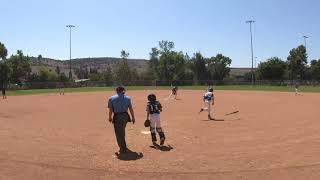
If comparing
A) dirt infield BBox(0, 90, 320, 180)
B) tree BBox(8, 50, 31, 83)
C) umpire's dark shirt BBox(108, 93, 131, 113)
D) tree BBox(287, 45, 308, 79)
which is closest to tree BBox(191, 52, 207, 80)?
tree BBox(287, 45, 308, 79)

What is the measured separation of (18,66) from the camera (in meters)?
109

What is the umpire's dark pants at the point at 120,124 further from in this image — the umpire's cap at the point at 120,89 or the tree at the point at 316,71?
the tree at the point at 316,71

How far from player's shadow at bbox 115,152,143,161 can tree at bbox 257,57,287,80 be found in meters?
104

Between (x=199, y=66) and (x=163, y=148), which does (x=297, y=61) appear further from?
(x=163, y=148)

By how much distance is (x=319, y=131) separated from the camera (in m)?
15.8

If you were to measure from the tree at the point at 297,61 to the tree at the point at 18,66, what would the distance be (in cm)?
6250

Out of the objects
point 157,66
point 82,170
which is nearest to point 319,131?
point 82,170

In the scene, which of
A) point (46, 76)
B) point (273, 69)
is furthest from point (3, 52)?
point (273, 69)

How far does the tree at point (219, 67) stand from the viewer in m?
128

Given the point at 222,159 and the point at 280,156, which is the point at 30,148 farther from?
the point at 280,156

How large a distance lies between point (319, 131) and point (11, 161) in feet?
33.3

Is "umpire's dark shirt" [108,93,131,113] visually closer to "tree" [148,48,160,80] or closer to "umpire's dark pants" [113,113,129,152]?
"umpire's dark pants" [113,113,129,152]

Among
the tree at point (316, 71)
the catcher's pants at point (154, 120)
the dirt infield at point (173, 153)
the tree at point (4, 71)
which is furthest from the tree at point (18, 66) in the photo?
the catcher's pants at point (154, 120)

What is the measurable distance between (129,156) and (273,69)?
105293 millimetres
